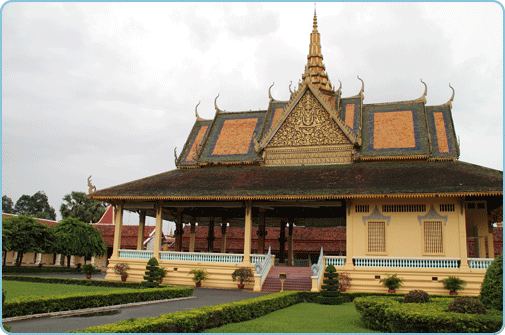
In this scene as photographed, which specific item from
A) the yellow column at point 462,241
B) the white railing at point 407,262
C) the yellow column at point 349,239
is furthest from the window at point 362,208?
the yellow column at point 462,241

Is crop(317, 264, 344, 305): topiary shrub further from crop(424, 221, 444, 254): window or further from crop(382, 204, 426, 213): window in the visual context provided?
crop(424, 221, 444, 254): window

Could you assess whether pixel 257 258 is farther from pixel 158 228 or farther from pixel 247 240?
pixel 158 228

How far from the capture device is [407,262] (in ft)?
60.8

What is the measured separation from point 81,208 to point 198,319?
45075mm

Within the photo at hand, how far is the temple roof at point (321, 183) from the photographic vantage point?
18.2 meters

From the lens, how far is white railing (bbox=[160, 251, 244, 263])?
68.0ft

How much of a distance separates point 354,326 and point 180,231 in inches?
706

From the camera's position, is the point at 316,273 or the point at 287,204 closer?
the point at 316,273

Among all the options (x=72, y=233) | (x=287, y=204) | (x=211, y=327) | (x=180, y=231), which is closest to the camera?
(x=211, y=327)

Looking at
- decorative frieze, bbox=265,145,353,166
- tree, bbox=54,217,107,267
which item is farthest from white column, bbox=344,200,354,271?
tree, bbox=54,217,107,267

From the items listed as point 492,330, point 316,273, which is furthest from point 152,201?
point 492,330

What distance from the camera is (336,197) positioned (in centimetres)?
1881

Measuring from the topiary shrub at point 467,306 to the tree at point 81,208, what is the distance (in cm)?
4678

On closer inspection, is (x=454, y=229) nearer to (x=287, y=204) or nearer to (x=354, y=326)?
(x=287, y=204)
